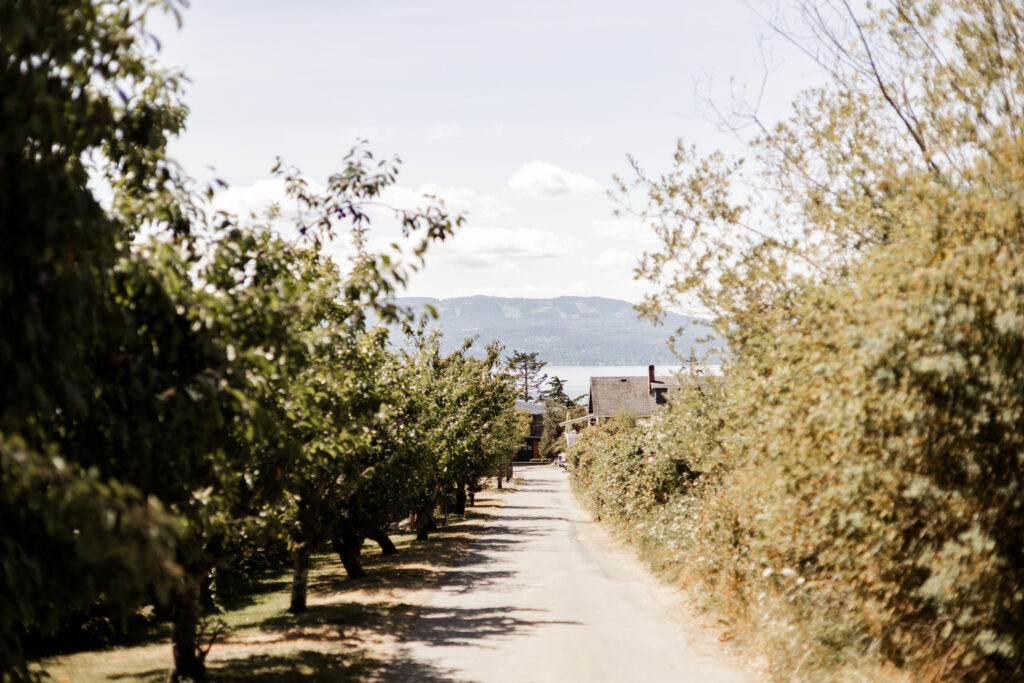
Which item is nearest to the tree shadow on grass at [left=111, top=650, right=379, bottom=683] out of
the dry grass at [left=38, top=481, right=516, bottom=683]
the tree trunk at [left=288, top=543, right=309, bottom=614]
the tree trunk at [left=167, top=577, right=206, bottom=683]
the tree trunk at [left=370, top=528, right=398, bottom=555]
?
the dry grass at [left=38, top=481, right=516, bottom=683]

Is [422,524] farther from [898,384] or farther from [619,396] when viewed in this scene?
[619,396]

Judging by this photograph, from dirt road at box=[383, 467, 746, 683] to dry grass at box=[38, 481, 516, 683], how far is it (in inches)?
19.9

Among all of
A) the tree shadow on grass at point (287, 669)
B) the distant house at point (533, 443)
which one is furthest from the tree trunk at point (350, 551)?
the distant house at point (533, 443)

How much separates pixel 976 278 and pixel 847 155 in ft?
20.1

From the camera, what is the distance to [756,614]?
39.4 ft

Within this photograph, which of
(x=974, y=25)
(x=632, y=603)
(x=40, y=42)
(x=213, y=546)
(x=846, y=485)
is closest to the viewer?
(x=40, y=42)

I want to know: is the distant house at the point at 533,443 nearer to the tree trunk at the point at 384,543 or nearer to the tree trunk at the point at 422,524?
the tree trunk at the point at 422,524

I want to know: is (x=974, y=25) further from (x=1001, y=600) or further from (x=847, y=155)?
(x=1001, y=600)

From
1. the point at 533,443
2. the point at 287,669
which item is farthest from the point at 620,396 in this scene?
the point at 287,669

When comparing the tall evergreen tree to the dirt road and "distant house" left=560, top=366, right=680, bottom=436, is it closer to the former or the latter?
"distant house" left=560, top=366, right=680, bottom=436

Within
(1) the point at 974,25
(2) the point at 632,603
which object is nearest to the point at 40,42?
(1) the point at 974,25

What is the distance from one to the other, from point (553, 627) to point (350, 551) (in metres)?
8.38

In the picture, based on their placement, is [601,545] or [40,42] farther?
[601,545]

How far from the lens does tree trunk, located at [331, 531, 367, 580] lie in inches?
819
